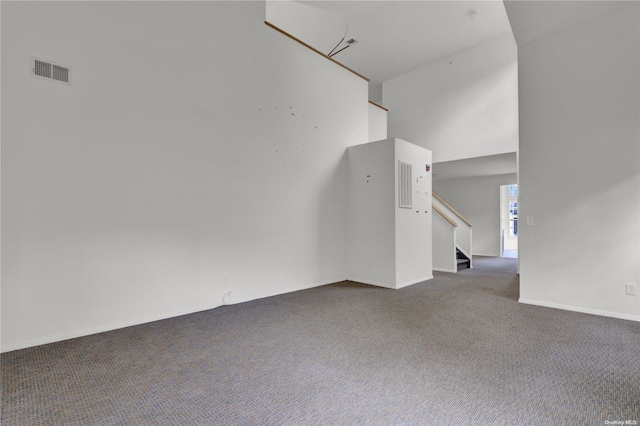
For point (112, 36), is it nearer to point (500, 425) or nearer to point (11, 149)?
point (11, 149)

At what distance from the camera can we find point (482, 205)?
926 centimetres

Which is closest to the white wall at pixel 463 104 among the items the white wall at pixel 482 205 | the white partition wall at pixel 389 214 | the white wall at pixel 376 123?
the white wall at pixel 376 123

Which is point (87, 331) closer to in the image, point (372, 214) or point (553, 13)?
point (372, 214)

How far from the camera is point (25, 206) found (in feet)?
8.20

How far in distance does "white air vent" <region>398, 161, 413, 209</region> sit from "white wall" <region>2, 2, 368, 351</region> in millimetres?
1301

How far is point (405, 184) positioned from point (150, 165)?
351 centimetres

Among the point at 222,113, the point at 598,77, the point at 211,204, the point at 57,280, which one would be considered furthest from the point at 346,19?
the point at 57,280

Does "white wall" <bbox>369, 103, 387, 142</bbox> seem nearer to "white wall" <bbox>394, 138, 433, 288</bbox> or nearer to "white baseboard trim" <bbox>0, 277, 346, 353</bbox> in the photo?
"white wall" <bbox>394, 138, 433, 288</bbox>

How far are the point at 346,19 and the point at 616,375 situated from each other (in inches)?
251

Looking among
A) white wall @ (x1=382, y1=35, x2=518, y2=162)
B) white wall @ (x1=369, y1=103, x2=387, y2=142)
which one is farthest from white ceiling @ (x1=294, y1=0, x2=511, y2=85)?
white wall @ (x1=369, y1=103, x2=387, y2=142)

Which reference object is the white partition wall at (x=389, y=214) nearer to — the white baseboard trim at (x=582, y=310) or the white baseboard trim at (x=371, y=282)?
the white baseboard trim at (x=371, y=282)

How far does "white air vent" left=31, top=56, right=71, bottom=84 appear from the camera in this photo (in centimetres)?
260

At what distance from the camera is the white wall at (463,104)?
652 cm

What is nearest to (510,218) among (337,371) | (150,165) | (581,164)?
(581,164)
